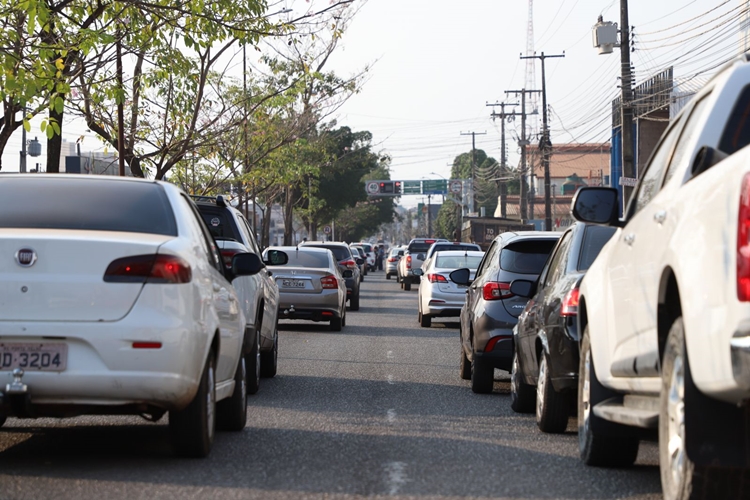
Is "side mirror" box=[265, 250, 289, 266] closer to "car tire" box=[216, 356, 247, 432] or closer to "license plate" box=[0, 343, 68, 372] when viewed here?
"car tire" box=[216, 356, 247, 432]

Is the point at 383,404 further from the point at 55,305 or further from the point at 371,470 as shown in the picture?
the point at 55,305

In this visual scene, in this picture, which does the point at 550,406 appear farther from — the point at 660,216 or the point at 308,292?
the point at 308,292

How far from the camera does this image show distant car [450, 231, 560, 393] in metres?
11.5

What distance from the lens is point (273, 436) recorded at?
850cm

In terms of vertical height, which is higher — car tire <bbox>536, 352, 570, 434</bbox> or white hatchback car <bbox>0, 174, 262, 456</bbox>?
white hatchback car <bbox>0, 174, 262, 456</bbox>

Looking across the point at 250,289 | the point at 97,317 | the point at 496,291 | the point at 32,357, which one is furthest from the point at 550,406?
the point at 32,357

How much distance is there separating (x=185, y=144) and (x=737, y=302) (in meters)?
19.4

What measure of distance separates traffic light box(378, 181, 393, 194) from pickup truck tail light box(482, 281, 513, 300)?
305 ft

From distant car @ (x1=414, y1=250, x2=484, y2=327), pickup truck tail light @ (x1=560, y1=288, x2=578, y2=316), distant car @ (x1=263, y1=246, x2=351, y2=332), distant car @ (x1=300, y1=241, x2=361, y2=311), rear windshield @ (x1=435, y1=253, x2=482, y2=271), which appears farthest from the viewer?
distant car @ (x1=300, y1=241, x2=361, y2=311)

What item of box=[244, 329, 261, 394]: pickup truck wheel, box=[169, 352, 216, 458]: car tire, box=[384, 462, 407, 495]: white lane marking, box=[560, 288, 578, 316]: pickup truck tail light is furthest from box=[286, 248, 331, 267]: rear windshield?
box=[384, 462, 407, 495]: white lane marking

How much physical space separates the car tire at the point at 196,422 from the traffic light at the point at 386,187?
320 ft

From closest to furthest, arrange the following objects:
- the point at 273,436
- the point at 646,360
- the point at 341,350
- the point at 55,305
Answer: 1. the point at 646,360
2. the point at 55,305
3. the point at 273,436
4. the point at 341,350

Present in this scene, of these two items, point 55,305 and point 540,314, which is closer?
point 55,305

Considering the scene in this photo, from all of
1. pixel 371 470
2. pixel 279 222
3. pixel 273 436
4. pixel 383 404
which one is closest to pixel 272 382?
pixel 383 404
